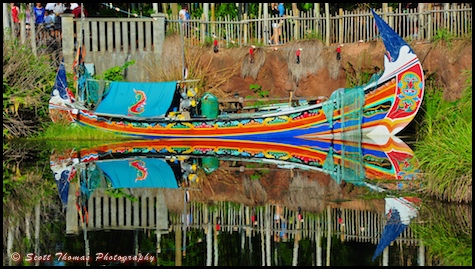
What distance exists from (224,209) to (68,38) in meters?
15.1

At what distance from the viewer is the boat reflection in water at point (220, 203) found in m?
13.4

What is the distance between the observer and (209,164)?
21.1 meters

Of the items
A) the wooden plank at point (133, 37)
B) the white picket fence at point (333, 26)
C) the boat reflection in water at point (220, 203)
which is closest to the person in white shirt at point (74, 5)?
the wooden plank at point (133, 37)

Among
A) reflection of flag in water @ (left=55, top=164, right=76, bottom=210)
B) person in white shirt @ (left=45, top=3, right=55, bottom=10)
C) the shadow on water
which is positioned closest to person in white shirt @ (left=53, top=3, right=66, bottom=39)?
person in white shirt @ (left=45, top=3, right=55, bottom=10)

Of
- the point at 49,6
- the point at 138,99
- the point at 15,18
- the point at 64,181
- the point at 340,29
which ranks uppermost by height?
the point at 49,6

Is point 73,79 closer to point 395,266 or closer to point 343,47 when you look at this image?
point 343,47

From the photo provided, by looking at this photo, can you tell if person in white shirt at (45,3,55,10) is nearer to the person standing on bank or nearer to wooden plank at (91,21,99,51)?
the person standing on bank

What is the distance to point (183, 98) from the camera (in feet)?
89.0

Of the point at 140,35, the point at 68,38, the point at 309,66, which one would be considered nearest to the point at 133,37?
the point at 140,35

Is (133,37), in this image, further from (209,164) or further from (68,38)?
(209,164)

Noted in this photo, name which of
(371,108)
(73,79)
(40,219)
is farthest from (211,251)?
(73,79)

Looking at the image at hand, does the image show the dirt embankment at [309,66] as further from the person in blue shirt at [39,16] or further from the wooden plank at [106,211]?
the wooden plank at [106,211]

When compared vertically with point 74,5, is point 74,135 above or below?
below

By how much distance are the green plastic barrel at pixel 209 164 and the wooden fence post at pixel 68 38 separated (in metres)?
8.65
